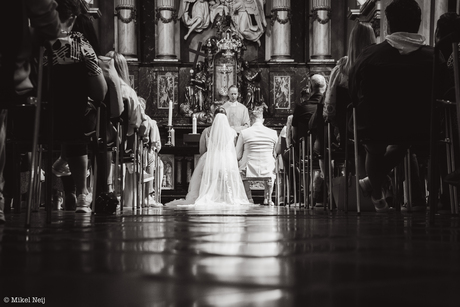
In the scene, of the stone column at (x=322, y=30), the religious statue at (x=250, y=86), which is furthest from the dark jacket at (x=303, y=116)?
the stone column at (x=322, y=30)

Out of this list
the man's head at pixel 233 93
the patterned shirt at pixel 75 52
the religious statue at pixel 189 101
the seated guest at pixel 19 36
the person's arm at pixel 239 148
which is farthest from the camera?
the religious statue at pixel 189 101

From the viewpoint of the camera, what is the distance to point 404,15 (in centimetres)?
474

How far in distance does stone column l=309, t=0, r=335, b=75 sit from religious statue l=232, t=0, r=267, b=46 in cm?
139

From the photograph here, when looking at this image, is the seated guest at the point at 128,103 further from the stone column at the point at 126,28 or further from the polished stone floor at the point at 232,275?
the stone column at the point at 126,28

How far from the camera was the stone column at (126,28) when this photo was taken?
17797 mm

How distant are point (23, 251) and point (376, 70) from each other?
11.3 feet

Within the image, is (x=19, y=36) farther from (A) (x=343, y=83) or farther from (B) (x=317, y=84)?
(B) (x=317, y=84)

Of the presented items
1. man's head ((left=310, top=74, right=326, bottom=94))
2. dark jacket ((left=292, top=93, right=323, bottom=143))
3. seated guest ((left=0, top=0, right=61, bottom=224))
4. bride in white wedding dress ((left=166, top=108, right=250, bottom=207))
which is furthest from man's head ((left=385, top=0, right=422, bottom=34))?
bride in white wedding dress ((left=166, top=108, right=250, bottom=207))

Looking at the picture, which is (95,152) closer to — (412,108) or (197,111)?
(412,108)

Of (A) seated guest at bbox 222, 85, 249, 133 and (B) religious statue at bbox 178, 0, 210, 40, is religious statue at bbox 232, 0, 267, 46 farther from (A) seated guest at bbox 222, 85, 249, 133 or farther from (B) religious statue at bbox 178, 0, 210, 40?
(A) seated guest at bbox 222, 85, 249, 133

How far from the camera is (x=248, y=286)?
0.79 meters

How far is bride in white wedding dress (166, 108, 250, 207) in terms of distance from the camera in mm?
11141

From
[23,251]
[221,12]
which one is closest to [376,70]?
[23,251]

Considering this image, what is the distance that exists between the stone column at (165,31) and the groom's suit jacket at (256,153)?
634 centimetres
